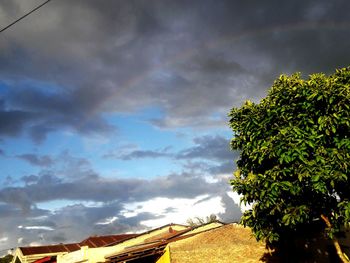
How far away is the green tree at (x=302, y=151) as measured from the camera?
1548 centimetres

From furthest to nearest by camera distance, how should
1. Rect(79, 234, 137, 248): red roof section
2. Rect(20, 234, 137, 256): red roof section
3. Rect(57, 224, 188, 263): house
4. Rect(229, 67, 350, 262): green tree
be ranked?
Rect(20, 234, 137, 256): red roof section, Rect(79, 234, 137, 248): red roof section, Rect(57, 224, 188, 263): house, Rect(229, 67, 350, 262): green tree

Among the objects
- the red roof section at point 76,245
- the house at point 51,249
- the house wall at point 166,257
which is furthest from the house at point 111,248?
the house wall at point 166,257

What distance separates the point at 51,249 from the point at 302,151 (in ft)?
145

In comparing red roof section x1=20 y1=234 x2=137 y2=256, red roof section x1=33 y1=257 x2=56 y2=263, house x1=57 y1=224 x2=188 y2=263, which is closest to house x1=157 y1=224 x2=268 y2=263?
house x1=57 y1=224 x2=188 y2=263

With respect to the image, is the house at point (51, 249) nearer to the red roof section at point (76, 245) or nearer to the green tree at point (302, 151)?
→ the red roof section at point (76, 245)

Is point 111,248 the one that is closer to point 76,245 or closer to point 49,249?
point 76,245

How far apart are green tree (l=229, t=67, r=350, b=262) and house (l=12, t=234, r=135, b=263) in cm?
3198

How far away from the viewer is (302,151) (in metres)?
15.6

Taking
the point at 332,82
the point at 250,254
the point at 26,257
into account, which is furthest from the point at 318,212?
the point at 26,257

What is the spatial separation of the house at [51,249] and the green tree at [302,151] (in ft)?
105

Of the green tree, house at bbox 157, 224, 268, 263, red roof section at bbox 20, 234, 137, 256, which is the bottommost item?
house at bbox 157, 224, 268, 263

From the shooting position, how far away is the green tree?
1548 cm

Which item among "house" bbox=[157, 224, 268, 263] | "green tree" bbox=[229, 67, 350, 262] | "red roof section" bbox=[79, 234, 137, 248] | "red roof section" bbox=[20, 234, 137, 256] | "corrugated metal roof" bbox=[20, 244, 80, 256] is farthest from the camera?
"corrugated metal roof" bbox=[20, 244, 80, 256]

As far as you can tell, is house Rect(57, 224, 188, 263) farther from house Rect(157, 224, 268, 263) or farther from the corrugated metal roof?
house Rect(157, 224, 268, 263)
